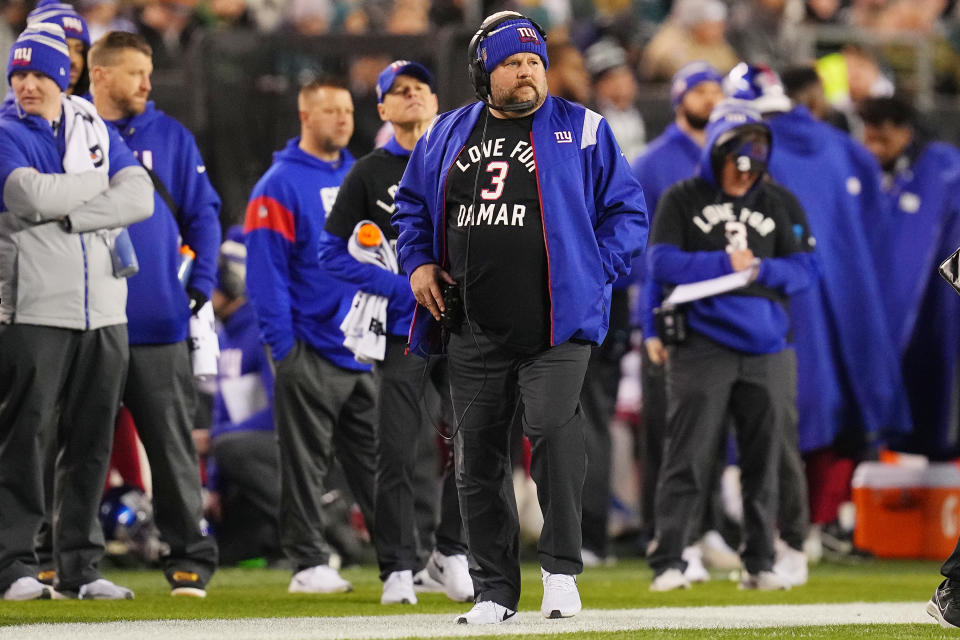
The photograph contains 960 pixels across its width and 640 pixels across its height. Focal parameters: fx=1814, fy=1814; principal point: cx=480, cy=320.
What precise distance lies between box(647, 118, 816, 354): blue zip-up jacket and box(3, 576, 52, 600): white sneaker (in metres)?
3.24

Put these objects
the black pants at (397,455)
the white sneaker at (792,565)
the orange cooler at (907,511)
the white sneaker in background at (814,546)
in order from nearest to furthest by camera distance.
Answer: the black pants at (397,455) < the white sneaker at (792,565) < the white sneaker in background at (814,546) < the orange cooler at (907,511)

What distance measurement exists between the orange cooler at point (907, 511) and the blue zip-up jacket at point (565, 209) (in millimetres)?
5246

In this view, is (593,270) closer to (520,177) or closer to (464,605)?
(520,177)

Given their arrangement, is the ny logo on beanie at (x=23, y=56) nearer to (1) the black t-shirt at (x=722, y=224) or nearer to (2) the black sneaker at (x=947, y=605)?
(1) the black t-shirt at (x=722, y=224)

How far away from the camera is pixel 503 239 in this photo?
21.2 feet

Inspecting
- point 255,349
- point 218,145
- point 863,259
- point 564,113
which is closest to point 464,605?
point 564,113

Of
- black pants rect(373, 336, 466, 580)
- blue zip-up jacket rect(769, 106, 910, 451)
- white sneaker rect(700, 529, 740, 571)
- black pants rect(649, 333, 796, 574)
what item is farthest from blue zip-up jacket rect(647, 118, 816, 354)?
white sneaker rect(700, 529, 740, 571)

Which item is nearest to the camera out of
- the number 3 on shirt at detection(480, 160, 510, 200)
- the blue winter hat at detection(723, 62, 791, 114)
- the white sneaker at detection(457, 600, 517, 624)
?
the white sneaker at detection(457, 600, 517, 624)

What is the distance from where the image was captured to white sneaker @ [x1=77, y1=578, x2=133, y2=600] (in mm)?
7711

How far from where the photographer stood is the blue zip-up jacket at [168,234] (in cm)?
797

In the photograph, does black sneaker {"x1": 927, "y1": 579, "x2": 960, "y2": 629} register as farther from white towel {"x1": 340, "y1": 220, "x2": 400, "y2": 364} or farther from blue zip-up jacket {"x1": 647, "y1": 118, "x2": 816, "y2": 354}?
white towel {"x1": 340, "y1": 220, "x2": 400, "y2": 364}

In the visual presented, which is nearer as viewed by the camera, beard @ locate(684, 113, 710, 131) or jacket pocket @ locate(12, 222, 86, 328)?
jacket pocket @ locate(12, 222, 86, 328)

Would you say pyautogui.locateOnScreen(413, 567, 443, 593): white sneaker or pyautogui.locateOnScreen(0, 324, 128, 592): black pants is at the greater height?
pyautogui.locateOnScreen(0, 324, 128, 592): black pants

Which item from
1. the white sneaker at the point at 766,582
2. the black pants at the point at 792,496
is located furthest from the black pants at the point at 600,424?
the white sneaker at the point at 766,582
